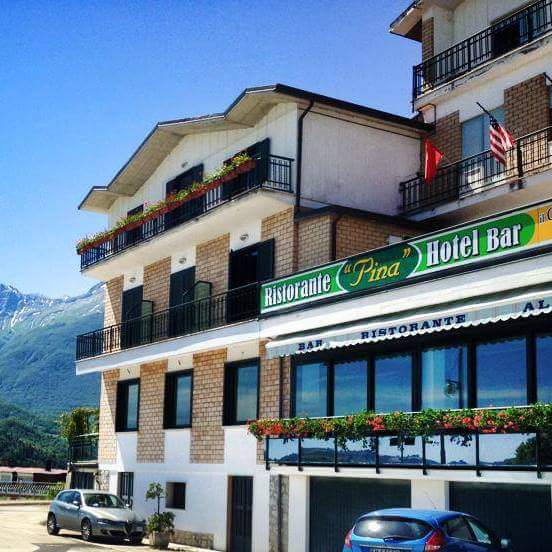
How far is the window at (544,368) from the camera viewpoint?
16.9m

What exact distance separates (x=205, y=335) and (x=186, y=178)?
284 inches

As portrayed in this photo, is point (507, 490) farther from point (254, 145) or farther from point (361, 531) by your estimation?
point (254, 145)

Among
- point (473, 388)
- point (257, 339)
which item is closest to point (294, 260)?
point (257, 339)

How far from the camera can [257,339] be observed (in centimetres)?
2398

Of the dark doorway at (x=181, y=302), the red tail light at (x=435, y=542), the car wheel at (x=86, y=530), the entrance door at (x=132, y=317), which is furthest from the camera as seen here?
the entrance door at (x=132, y=317)

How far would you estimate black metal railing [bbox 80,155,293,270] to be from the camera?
2525cm

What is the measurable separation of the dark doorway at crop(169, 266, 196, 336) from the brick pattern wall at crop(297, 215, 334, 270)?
Answer: 4.78 m

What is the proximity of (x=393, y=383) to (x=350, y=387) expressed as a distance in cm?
154

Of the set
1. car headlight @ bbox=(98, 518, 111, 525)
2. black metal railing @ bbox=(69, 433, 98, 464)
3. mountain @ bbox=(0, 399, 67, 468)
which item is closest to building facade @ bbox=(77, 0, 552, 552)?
black metal railing @ bbox=(69, 433, 98, 464)

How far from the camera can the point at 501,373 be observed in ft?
58.4

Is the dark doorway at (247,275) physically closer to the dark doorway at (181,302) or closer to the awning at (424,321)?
the dark doorway at (181,302)

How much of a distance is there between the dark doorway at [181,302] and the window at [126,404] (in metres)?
3.95

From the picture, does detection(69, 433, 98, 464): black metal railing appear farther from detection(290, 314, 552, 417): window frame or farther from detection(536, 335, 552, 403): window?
detection(536, 335, 552, 403): window

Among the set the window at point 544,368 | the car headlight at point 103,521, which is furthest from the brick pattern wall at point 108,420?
the window at point 544,368
